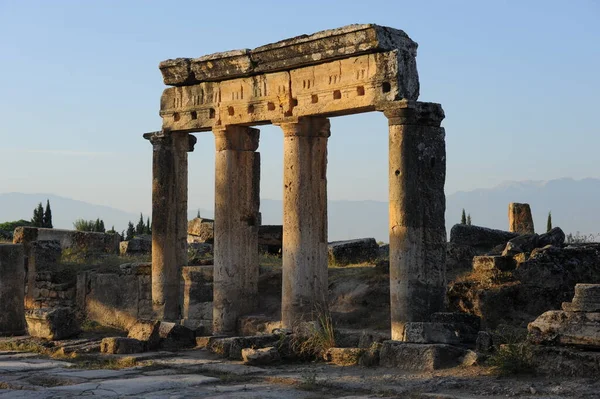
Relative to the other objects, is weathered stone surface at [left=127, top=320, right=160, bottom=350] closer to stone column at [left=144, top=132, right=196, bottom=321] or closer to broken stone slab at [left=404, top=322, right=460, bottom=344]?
stone column at [left=144, top=132, right=196, bottom=321]

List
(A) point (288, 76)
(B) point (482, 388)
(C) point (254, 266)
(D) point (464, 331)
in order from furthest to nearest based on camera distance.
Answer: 1. (C) point (254, 266)
2. (A) point (288, 76)
3. (D) point (464, 331)
4. (B) point (482, 388)

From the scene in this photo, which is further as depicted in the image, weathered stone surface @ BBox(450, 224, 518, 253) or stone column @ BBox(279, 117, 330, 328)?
weathered stone surface @ BBox(450, 224, 518, 253)

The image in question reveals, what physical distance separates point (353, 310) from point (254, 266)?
223cm

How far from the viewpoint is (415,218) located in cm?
1578

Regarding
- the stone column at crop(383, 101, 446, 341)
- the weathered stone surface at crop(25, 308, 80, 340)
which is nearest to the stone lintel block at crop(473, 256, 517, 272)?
the stone column at crop(383, 101, 446, 341)

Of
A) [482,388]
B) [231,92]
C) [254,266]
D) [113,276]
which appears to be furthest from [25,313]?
[482,388]

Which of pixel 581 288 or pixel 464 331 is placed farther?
pixel 464 331

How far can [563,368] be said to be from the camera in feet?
41.6

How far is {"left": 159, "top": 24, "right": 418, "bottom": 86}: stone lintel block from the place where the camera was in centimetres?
1627

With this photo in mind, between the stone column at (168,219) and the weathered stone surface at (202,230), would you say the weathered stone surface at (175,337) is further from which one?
the weathered stone surface at (202,230)

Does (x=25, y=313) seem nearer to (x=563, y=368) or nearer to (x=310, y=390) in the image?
(x=310, y=390)

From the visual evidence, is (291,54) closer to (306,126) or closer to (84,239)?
(306,126)

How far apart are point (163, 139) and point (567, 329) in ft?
31.9

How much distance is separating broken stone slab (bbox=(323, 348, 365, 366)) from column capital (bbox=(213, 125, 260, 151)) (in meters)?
5.13
